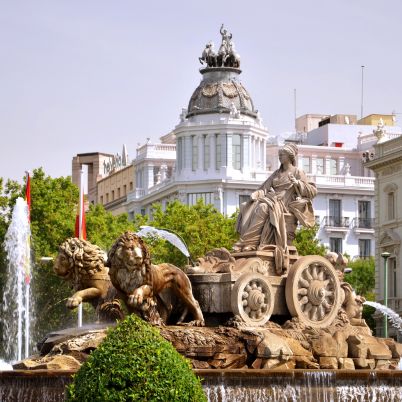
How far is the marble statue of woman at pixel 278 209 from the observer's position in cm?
2978

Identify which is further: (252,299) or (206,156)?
(206,156)

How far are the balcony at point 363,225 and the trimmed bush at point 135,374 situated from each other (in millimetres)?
103834

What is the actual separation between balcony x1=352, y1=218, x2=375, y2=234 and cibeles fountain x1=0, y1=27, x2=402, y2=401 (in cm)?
9389

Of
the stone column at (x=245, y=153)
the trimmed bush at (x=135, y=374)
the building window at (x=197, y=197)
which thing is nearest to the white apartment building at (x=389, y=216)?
the building window at (x=197, y=197)

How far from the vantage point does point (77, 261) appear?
29031 millimetres

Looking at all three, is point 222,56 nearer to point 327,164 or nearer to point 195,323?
point 327,164

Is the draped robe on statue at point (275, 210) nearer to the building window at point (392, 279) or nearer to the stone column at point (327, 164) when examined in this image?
the building window at point (392, 279)

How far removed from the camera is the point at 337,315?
2992 cm

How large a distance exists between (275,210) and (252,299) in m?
1.86

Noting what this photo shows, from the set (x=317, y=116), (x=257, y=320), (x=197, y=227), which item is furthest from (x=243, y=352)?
(x=317, y=116)

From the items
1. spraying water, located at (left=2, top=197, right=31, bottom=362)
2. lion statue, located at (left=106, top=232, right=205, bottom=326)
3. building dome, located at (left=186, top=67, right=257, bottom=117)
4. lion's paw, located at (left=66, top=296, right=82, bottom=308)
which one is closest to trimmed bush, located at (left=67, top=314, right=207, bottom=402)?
lion statue, located at (left=106, top=232, right=205, bottom=326)

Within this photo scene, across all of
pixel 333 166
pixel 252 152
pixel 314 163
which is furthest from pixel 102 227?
pixel 333 166

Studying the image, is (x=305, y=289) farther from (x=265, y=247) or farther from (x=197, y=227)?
(x=197, y=227)

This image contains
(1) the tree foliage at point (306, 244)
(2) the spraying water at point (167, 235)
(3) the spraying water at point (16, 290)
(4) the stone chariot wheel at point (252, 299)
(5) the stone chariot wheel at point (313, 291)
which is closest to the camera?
(4) the stone chariot wheel at point (252, 299)
